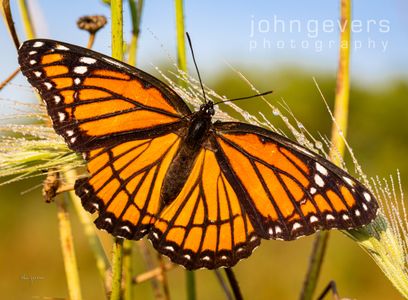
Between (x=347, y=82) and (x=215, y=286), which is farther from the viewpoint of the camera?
(x=215, y=286)

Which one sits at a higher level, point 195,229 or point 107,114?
point 107,114

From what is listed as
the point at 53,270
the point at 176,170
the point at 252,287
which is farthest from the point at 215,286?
the point at 176,170

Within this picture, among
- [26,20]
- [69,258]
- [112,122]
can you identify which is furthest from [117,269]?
[26,20]

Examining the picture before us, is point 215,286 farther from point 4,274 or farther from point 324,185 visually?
point 324,185

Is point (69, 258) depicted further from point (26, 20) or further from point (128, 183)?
point (26, 20)

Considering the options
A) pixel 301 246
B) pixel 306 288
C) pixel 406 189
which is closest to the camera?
pixel 306 288

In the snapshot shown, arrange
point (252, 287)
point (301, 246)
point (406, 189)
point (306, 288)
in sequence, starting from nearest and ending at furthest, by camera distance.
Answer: point (306, 288)
point (252, 287)
point (301, 246)
point (406, 189)

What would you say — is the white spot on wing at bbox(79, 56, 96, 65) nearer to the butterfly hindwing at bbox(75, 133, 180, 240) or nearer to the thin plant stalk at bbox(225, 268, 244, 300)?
the butterfly hindwing at bbox(75, 133, 180, 240)
